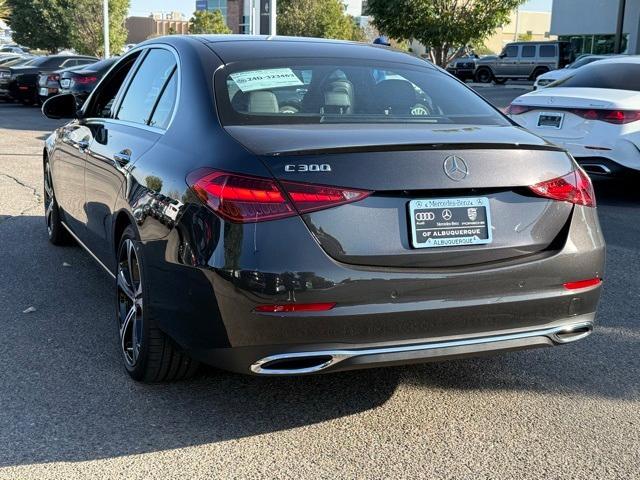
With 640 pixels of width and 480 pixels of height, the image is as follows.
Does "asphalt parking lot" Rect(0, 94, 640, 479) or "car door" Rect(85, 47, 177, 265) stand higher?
"car door" Rect(85, 47, 177, 265)

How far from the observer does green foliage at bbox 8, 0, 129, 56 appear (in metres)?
42.3

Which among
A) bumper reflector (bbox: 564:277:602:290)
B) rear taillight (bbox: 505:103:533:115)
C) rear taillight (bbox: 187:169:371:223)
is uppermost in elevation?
rear taillight (bbox: 187:169:371:223)

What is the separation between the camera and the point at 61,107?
605 centimetres

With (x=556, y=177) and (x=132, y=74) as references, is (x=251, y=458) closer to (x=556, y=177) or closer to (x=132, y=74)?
(x=556, y=177)

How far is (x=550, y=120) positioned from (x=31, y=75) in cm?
1937

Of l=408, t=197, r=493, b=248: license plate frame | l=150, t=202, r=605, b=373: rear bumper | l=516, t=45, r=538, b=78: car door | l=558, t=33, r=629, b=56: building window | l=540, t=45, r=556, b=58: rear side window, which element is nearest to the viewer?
l=150, t=202, r=605, b=373: rear bumper

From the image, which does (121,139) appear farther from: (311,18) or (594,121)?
(311,18)

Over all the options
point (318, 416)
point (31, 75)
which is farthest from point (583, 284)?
point (31, 75)

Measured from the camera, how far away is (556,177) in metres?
3.44

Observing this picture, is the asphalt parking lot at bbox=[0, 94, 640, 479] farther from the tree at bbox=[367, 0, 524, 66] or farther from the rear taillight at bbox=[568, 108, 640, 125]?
the tree at bbox=[367, 0, 524, 66]

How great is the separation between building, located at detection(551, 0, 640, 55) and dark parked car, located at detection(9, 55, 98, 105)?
1170 inches

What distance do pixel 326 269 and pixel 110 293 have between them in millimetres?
2791

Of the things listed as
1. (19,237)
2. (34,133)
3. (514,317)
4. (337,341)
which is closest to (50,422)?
(337,341)

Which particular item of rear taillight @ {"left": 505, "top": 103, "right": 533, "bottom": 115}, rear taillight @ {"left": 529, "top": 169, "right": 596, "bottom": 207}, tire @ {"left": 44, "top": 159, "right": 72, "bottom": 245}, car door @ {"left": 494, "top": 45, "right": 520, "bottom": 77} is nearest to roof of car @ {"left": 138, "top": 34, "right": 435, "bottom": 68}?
rear taillight @ {"left": 529, "top": 169, "right": 596, "bottom": 207}
